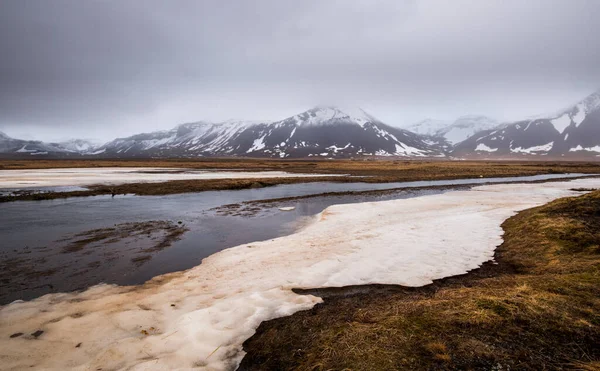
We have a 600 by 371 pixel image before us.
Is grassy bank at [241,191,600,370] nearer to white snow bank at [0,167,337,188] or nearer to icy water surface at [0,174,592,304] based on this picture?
icy water surface at [0,174,592,304]

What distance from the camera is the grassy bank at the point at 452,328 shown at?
547 centimetres

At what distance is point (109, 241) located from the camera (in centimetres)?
1723

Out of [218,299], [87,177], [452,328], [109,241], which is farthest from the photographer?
[87,177]

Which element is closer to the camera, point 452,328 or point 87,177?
point 452,328

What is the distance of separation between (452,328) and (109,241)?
59.3ft

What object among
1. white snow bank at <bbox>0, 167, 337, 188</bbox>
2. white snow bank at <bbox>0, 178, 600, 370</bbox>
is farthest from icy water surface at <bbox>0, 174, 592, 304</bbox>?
white snow bank at <bbox>0, 167, 337, 188</bbox>

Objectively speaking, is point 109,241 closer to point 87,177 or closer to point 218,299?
point 218,299

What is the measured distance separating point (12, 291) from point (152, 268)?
178 inches

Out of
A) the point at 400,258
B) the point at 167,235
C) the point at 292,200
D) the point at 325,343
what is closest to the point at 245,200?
the point at 292,200

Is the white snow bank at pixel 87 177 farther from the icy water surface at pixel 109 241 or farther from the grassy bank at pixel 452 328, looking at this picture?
the grassy bank at pixel 452 328

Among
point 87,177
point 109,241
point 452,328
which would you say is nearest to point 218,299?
point 452,328

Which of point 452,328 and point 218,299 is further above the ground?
point 452,328

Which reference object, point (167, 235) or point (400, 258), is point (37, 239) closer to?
point (167, 235)

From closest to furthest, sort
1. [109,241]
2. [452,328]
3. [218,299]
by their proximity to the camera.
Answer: [452,328]
[218,299]
[109,241]
